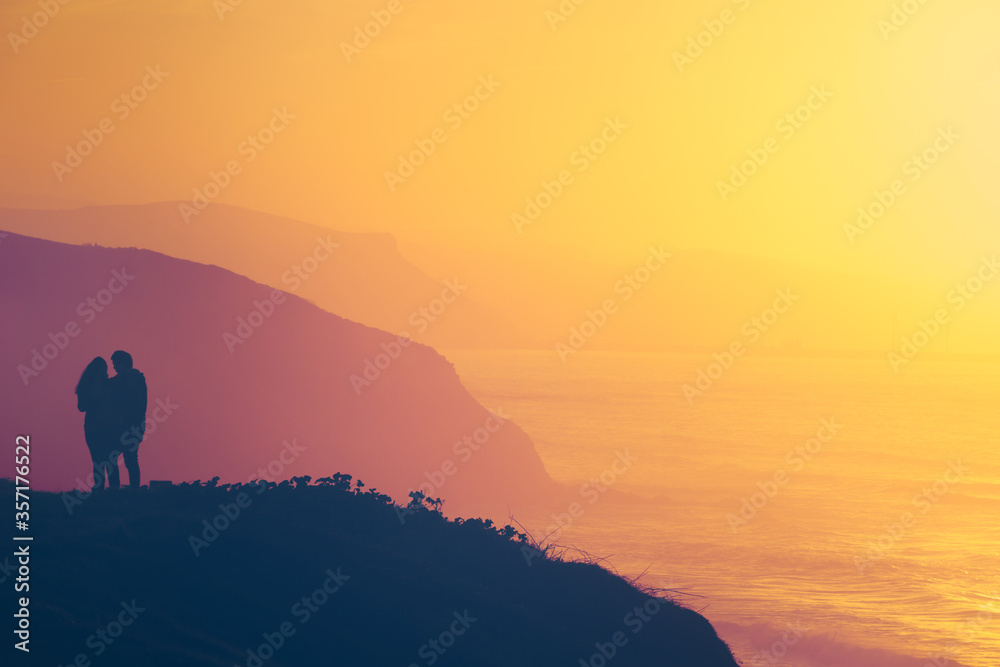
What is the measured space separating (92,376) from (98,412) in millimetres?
647

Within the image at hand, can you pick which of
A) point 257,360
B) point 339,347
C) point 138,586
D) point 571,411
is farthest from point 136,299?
point 571,411

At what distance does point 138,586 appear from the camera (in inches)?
443

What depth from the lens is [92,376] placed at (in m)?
14.5

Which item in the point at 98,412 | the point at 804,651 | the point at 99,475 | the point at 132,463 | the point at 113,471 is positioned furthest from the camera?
the point at 804,651

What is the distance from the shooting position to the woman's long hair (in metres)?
14.4

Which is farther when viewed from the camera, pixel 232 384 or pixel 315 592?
pixel 232 384

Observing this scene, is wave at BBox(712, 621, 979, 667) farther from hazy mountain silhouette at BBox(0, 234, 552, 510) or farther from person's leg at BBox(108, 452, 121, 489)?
hazy mountain silhouette at BBox(0, 234, 552, 510)

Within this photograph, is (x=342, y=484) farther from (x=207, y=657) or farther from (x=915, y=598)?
(x=915, y=598)

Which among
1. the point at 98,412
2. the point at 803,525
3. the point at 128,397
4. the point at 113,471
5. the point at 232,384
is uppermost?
the point at 128,397

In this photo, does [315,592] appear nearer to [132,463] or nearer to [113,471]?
[132,463]

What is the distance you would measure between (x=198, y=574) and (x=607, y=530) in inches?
1955

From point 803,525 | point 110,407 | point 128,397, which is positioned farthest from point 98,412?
point 803,525

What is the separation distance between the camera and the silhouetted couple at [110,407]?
14453 millimetres

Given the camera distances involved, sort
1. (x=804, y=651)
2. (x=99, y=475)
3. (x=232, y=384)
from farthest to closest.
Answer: (x=232, y=384), (x=804, y=651), (x=99, y=475)
